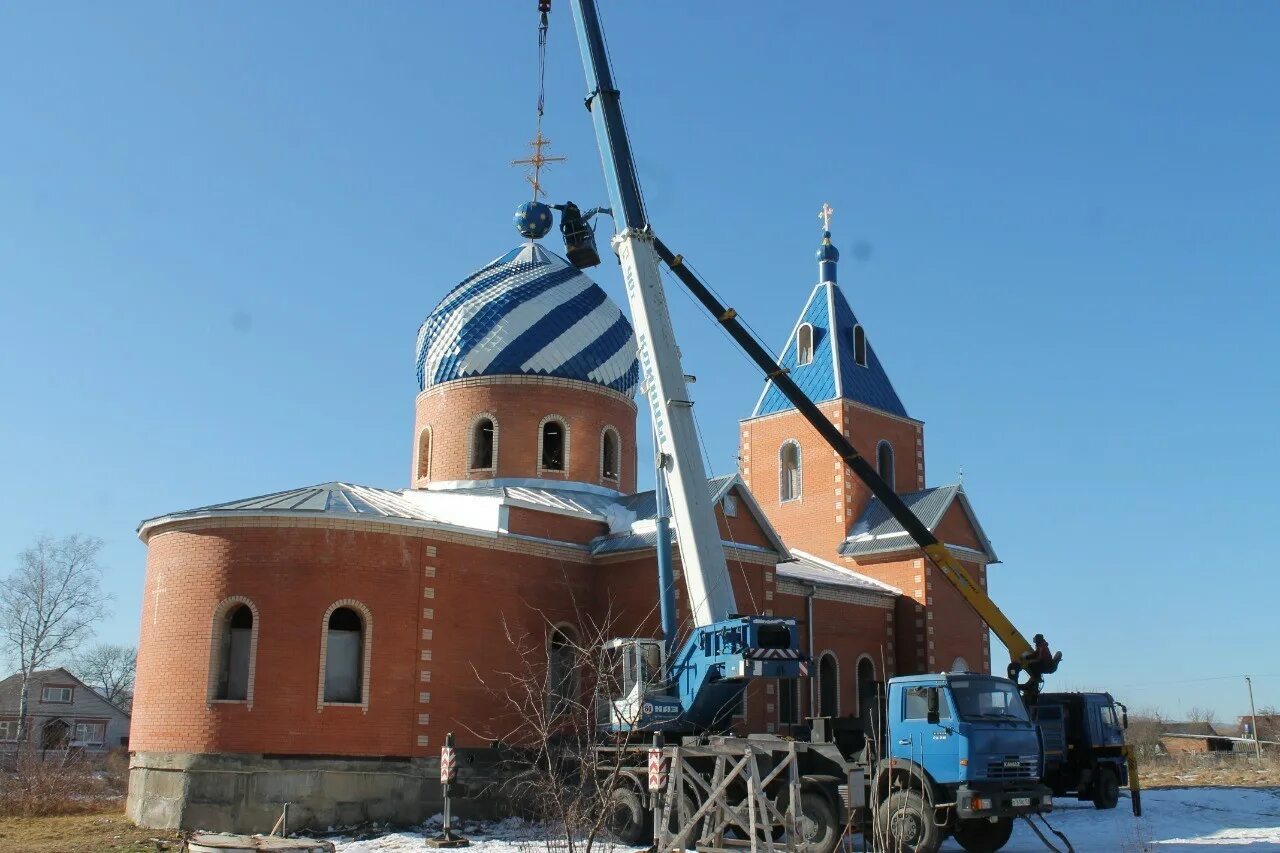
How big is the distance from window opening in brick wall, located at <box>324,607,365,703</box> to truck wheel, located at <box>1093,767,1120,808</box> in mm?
11906

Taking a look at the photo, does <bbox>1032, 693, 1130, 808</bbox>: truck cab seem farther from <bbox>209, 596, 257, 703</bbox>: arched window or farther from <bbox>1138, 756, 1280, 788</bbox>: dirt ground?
<bbox>209, 596, 257, 703</bbox>: arched window

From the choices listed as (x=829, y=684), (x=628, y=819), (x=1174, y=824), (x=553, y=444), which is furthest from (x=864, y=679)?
(x=628, y=819)

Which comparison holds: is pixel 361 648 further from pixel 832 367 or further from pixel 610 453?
pixel 832 367

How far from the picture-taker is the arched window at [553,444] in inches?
955

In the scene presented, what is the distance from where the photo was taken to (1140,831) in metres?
16.6

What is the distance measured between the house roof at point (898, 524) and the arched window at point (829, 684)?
3.10 meters

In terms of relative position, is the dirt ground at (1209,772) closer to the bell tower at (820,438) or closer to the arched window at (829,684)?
the arched window at (829,684)

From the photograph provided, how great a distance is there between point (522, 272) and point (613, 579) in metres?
6.83

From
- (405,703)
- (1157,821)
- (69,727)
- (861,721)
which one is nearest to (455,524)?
(405,703)

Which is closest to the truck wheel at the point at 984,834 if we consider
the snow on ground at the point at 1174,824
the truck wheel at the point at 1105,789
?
the snow on ground at the point at 1174,824

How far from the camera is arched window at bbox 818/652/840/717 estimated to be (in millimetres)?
24984

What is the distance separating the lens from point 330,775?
61.3ft

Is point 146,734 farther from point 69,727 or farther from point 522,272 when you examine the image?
point 69,727

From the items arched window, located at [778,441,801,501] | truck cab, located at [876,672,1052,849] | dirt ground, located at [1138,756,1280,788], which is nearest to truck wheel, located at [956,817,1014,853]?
truck cab, located at [876,672,1052,849]
